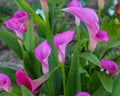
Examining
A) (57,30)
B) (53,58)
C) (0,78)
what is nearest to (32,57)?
(53,58)

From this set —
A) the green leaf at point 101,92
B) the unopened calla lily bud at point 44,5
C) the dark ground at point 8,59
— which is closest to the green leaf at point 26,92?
the green leaf at point 101,92

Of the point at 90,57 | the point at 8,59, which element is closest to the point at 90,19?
the point at 90,57

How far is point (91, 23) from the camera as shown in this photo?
1.46 metres

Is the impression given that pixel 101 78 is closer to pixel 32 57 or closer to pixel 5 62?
pixel 32 57

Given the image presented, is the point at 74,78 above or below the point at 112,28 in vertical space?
above

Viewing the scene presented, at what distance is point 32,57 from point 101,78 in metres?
0.30

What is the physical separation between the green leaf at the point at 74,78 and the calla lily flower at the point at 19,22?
0.26 metres

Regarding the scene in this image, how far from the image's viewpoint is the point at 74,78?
62.3 inches

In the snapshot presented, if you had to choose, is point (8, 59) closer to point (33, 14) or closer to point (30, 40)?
point (33, 14)

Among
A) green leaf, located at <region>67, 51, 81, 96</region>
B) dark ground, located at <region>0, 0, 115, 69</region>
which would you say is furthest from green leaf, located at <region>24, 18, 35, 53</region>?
dark ground, located at <region>0, 0, 115, 69</region>

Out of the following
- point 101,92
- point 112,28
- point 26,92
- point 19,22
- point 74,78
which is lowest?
point 112,28

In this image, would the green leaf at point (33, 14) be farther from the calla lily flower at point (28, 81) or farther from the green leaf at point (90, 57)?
the calla lily flower at point (28, 81)

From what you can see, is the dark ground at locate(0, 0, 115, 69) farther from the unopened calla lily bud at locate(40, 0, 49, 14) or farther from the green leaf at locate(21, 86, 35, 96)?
the green leaf at locate(21, 86, 35, 96)

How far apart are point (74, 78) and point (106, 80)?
14 cm
